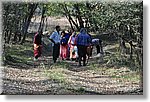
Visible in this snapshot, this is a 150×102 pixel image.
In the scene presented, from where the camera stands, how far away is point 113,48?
536 cm

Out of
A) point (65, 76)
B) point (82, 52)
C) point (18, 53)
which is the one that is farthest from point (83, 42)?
point (18, 53)

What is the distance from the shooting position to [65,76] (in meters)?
5.36

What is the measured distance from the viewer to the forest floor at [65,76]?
5.35 m

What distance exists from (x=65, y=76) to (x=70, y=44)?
24 cm

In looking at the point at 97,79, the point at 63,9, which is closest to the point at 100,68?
the point at 97,79

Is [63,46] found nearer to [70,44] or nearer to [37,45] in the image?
[70,44]

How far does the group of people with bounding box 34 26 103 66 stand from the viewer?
211 inches

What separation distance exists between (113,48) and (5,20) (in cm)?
82

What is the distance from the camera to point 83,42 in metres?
5.38

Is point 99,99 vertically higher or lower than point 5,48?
lower

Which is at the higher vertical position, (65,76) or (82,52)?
(82,52)

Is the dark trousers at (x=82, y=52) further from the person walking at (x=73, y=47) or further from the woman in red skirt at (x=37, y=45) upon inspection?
the woman in red skirt at (x=37, y=45)

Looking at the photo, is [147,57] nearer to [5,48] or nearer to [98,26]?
[98,26]

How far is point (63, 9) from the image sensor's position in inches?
211
